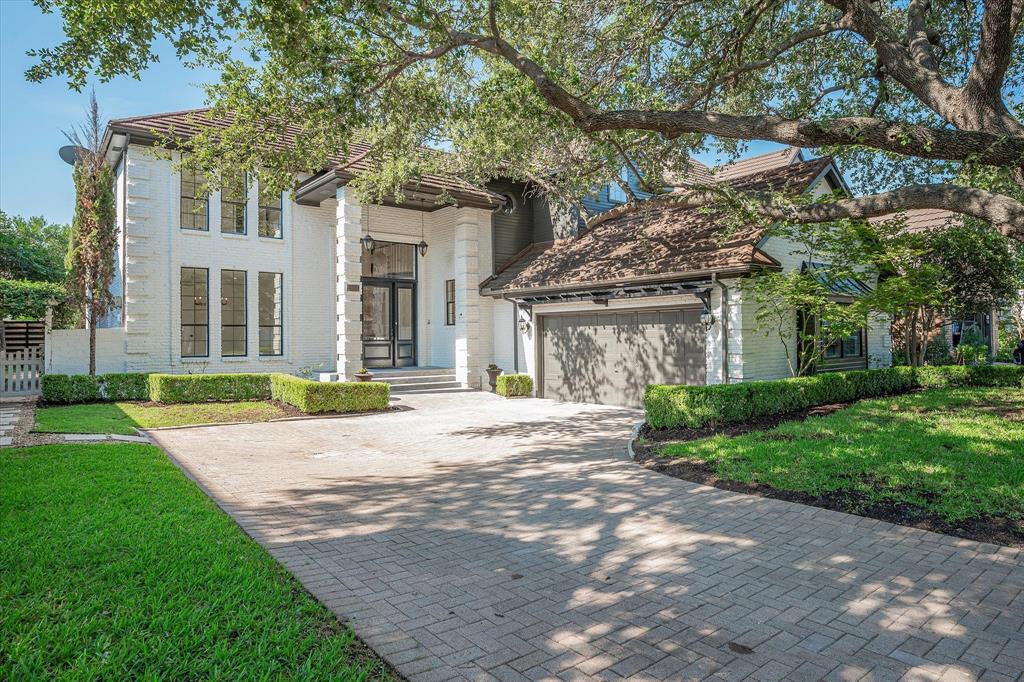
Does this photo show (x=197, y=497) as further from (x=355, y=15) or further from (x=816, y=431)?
(x=816, y=431)

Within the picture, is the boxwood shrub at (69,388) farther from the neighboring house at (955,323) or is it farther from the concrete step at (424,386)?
the neighboring house at (955,323)

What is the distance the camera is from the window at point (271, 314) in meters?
17.6

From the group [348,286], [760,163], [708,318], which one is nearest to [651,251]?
[708,318]

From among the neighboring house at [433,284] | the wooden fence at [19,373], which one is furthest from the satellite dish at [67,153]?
the wooden fence at [19,373]

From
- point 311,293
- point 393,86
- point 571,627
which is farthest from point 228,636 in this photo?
point 311,293

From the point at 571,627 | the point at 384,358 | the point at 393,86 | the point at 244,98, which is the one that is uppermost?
the point at 393,86

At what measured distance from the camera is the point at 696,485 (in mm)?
7035

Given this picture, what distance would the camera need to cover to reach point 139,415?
1209 centimetres

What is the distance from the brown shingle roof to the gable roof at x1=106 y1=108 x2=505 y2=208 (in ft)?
8.19

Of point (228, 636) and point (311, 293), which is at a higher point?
point (311, 293)

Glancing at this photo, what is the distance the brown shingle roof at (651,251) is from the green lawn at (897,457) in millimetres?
3884

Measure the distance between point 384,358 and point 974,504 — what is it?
16041 millimetres

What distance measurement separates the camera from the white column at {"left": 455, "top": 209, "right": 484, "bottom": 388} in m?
18.2

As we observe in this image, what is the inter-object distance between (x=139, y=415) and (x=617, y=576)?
1122 cm
